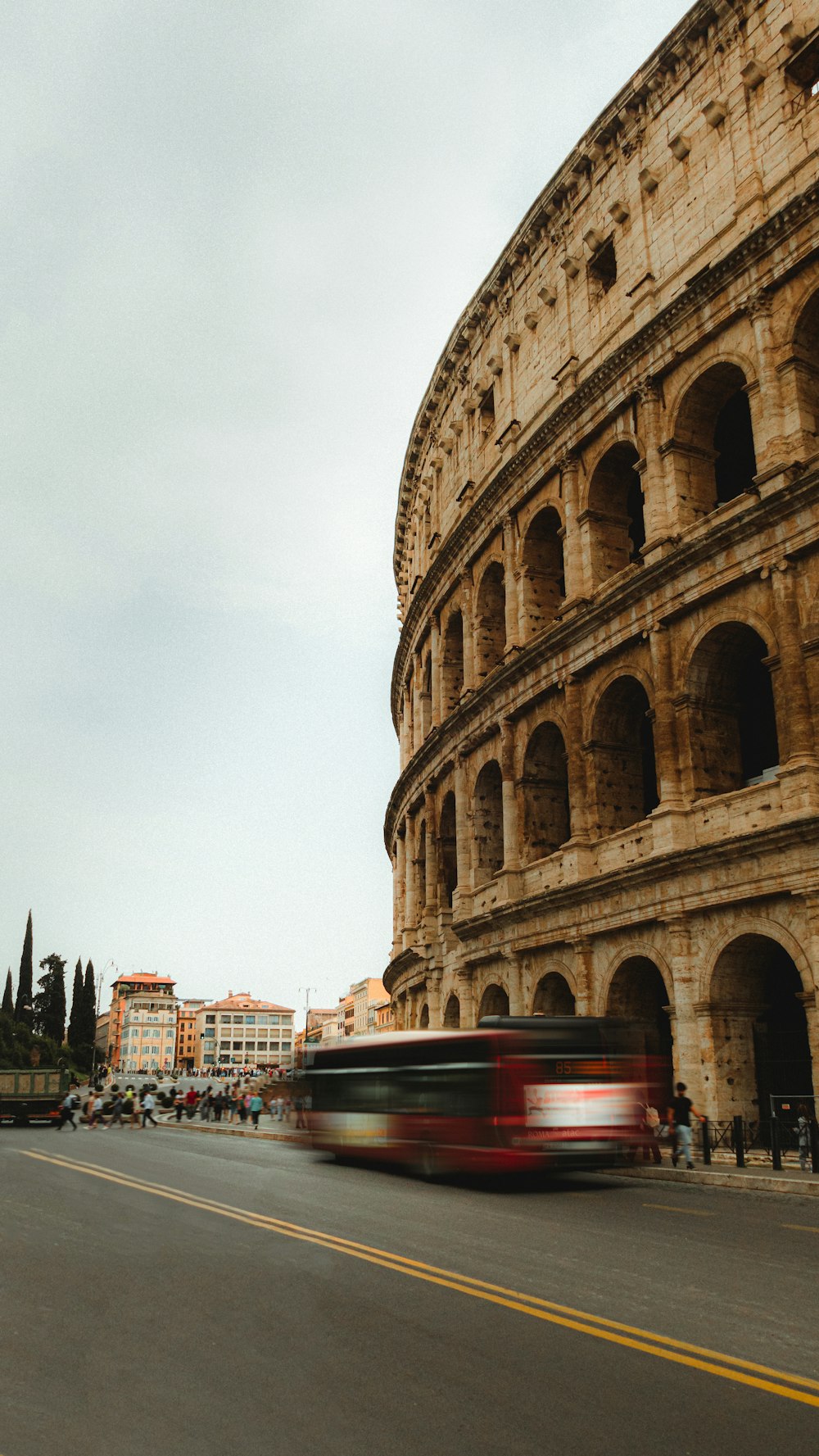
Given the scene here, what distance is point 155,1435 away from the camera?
5.21 metres

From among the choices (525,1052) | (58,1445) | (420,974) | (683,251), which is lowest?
(58,1445)

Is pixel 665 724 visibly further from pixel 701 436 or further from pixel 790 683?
pixel 701 436

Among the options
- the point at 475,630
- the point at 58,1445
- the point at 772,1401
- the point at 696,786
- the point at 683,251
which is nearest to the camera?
the point at 58,1445

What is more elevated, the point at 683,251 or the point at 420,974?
the point at 683,251

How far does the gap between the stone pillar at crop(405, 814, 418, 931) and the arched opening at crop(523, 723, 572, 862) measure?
33.8 ft

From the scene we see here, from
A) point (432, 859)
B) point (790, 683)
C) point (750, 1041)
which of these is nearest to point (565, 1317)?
point (790, 683)

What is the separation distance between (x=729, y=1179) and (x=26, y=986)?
11243cm

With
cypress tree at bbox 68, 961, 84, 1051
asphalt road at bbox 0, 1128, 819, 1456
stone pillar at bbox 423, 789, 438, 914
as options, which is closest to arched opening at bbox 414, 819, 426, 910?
stone pillar at bbox 423, 789, 438, 914

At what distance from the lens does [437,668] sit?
3822 centimetres

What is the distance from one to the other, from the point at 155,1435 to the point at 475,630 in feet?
98.0

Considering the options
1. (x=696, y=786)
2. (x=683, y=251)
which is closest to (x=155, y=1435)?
(x=696, y=786)

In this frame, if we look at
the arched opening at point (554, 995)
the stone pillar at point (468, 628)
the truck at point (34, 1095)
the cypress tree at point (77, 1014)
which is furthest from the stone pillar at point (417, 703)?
the cypress tree at point (77, 1014)

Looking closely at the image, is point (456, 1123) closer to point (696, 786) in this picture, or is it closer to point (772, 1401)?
point (696, 786)

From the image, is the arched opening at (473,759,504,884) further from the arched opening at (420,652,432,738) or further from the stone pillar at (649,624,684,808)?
the stone pillar at (649,624,684,808)
